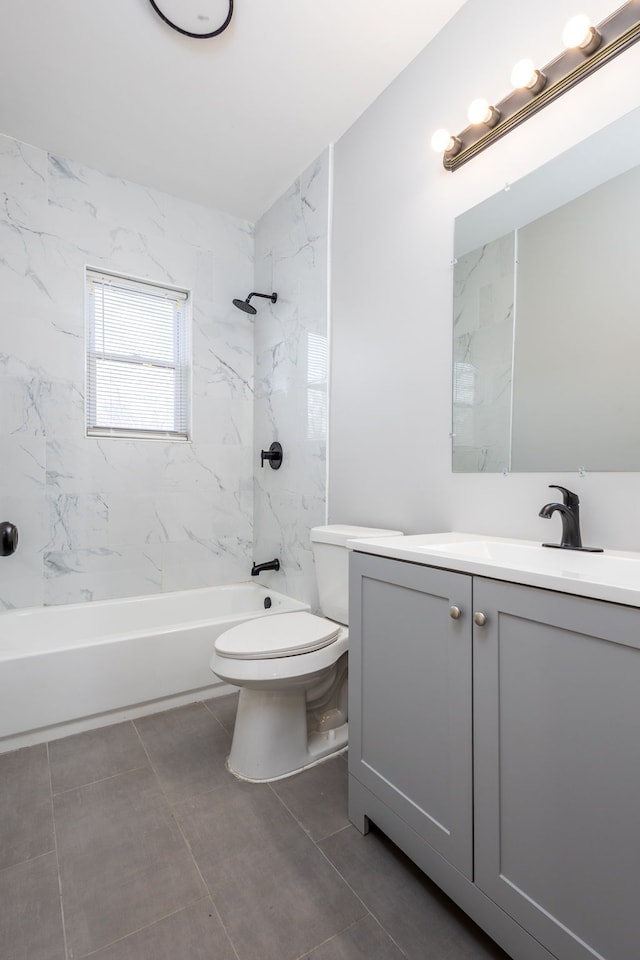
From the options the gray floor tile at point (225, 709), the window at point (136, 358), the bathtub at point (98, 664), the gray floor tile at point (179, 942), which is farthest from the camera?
the window at point (136, 358)

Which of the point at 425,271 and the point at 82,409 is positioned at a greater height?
the point at 425,271

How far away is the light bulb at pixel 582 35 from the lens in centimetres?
117

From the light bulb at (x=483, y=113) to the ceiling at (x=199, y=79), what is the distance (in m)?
0.47

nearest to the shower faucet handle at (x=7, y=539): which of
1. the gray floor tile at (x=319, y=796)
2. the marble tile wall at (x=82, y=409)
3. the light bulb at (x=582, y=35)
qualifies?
the marble tile wall at (x=82, y=409)

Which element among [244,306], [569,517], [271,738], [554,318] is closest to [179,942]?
[271,738]

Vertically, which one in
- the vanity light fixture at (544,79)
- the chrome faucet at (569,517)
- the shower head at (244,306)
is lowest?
the chrome faucet at (569,517)

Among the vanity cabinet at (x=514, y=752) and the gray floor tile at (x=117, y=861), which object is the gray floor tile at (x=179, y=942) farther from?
the vanity cabinet at (x=514, y=752)

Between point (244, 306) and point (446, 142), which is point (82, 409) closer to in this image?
point (244, 306)

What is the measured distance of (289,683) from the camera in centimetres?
157

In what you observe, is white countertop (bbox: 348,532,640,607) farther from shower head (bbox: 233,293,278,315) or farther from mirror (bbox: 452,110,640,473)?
shower head (bbox: 233,293,278,315)

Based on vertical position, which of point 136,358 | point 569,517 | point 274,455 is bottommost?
point 569,517

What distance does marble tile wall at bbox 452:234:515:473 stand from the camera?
4.71ft

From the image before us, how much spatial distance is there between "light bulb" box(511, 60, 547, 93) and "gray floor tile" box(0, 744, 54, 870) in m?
2.53

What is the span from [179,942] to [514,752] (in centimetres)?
86
